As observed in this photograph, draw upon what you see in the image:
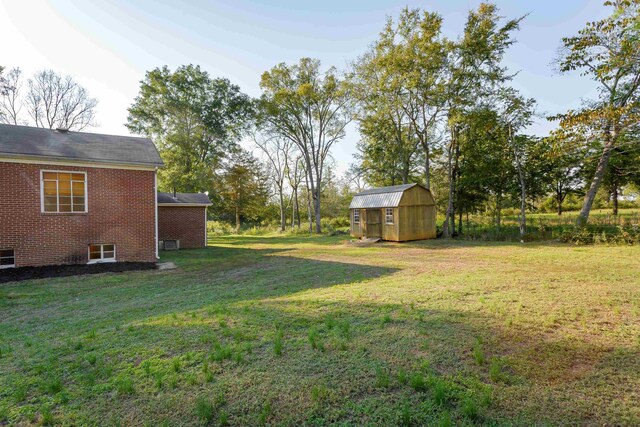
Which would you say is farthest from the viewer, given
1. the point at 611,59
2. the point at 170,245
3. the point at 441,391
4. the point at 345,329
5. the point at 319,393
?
the point at 170,245

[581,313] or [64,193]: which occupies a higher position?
[64,193]

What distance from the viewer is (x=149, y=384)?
9.96 feet

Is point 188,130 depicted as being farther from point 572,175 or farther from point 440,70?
point 572,175

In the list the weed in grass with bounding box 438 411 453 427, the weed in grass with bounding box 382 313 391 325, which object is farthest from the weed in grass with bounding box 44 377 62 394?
the weed in grass with bounding box 382 313 391 325

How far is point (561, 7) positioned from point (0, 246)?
20.1 meters

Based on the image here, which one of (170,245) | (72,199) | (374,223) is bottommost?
(170,245)

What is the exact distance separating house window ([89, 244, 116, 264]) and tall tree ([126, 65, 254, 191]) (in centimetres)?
1639

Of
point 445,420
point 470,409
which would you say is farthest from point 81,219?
point 470,409

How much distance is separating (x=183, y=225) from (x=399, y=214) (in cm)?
1241

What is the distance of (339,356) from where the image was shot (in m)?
3.38

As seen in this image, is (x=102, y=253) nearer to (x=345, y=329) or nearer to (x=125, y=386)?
(x=125, y=386)

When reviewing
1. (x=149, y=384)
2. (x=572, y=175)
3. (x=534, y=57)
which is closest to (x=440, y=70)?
(x=534, y=57)

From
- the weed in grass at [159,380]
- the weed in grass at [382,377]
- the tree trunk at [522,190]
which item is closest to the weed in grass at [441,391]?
the weed in grass at [382,377]

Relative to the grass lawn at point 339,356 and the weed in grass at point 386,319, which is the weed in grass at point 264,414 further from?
the weed in grass at point 386,319
